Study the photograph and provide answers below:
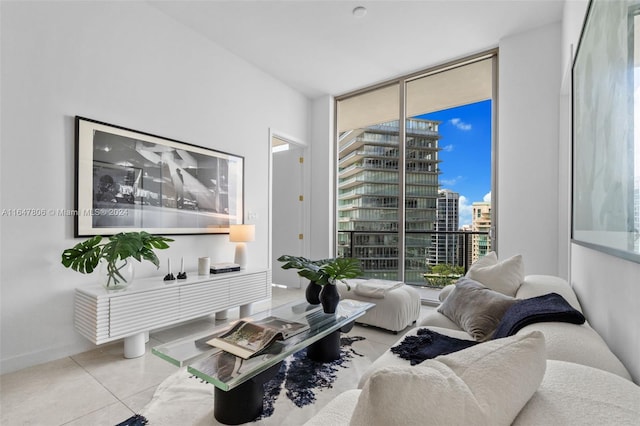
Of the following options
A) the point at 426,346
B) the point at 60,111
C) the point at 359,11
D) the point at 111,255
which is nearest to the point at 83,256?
the point at 111,255

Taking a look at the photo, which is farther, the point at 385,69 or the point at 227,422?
the point at 385,69

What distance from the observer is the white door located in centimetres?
507

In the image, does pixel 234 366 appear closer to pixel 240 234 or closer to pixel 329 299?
pixel 329 299

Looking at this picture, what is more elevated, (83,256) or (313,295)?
(83,256)

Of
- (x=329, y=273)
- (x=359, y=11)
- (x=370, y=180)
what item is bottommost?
(x=329, y=273)

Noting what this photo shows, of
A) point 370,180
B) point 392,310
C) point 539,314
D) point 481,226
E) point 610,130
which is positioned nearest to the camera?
point 610,130

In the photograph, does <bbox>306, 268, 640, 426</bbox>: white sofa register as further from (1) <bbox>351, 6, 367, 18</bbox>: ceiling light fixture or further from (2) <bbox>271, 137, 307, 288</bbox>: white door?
(2) <bbox>271, 137, 307, 288</bbox>: white door

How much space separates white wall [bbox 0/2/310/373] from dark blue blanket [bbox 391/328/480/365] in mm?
2409

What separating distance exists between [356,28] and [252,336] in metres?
3.18

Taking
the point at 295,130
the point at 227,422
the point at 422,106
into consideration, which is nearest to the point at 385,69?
the point at 422,106

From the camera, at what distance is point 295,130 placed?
188 inches

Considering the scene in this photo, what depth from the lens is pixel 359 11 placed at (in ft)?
9.77

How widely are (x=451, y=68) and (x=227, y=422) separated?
14.3 ft

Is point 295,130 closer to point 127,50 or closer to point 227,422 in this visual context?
point 127,50
